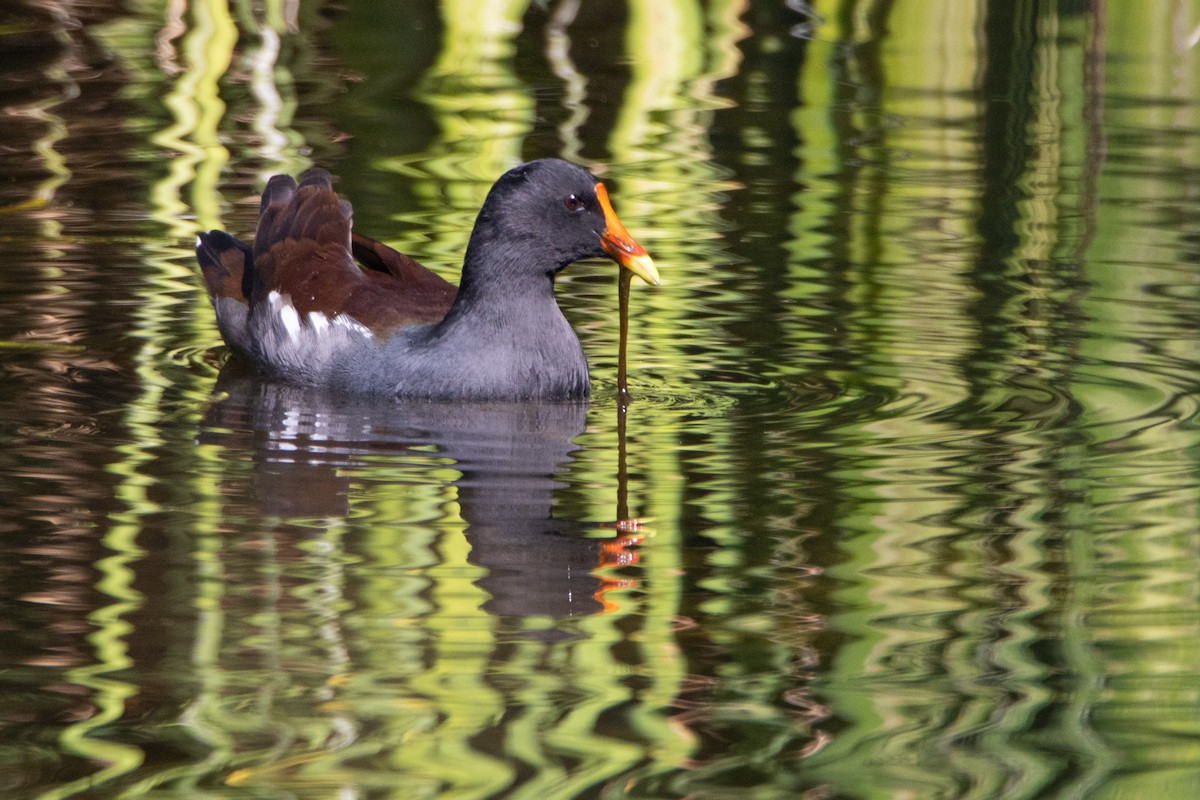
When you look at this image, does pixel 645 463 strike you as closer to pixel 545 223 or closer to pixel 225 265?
Answer: pixel 545 223

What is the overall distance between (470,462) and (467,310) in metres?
0.98

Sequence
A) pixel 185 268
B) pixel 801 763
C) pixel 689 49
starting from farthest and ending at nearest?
pixel 689 49, pixel 185 268, pixel 801 763

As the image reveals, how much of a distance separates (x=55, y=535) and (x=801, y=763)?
2.18m

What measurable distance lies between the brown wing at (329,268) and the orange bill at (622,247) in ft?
2.44

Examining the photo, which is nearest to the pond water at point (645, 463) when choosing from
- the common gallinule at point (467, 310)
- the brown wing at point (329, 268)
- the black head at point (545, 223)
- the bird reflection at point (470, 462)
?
the bird reflection at point (470, 462)

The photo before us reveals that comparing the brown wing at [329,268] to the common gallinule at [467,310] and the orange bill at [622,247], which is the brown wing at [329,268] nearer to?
the common gallinule at [467,310]

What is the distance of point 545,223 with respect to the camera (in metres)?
6.84

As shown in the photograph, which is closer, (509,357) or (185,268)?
(509,357)

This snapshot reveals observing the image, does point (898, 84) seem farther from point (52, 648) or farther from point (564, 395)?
point (52, 648)

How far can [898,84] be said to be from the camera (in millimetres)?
12625

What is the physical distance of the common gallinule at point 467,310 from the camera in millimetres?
6711

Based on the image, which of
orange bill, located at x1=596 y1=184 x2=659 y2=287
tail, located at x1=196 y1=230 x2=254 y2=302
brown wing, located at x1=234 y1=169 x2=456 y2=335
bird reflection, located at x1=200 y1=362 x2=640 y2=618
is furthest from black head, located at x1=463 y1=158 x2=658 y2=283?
tail, located at x1=196 y1=230 x2=254 y2=302

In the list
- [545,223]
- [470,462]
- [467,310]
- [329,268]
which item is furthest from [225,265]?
[470,462]

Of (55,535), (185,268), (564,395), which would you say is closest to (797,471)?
(564,395)
